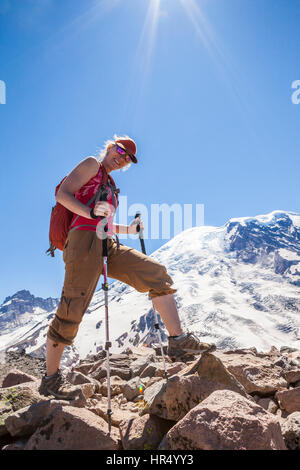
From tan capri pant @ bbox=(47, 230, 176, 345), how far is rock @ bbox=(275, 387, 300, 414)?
2.27 metres

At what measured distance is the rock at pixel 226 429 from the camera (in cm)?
264

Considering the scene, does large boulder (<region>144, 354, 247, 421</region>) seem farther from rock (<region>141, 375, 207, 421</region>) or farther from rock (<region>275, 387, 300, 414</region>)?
rock (<region>275, 387, 300, 414</region>)

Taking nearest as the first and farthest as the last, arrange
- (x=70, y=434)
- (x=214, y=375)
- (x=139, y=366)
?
(x=70, y=434) → (x=214, y=375) → (x=139, y=366)

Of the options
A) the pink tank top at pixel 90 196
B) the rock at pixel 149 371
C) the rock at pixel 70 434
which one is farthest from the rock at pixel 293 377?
the pink tank top at pixel 90 196

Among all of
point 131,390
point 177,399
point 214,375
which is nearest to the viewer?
point 177,399

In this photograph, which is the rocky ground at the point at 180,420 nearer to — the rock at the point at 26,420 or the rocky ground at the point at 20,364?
the rock at the point at 26,420

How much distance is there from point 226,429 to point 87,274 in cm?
254

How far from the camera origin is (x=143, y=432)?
325 cm

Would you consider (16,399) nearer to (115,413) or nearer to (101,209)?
(115,413)

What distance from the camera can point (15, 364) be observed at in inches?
535

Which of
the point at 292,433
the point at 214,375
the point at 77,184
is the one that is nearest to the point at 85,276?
the point at 77,184

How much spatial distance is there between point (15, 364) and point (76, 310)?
38.3 feet

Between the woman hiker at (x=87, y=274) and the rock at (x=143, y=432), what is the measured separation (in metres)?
1.05
